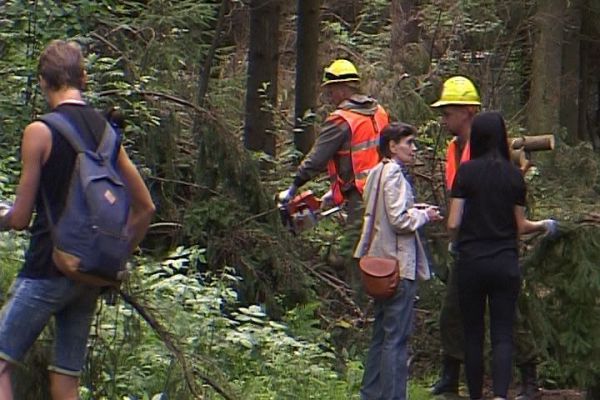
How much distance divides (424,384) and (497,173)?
105 inches

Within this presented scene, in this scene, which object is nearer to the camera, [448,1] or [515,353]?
[515,353]

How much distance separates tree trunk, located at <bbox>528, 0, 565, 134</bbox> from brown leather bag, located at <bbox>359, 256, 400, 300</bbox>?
1257cm

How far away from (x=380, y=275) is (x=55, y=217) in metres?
2.66

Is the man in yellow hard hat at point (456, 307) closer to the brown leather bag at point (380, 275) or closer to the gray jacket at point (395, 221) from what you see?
the gray jacket at point (395, 221)

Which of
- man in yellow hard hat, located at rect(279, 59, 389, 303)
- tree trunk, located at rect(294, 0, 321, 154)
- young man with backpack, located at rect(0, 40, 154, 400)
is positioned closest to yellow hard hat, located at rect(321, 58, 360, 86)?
man in yellow hard hat, located at rect(279, 59, 389, 303)

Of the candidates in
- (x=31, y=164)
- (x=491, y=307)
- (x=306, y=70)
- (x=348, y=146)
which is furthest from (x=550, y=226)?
(x=306, y=70)

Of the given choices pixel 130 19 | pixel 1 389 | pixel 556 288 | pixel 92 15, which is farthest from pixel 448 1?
pixel 1 389

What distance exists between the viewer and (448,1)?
21156mm

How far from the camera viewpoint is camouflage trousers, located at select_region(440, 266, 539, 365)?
859 cm

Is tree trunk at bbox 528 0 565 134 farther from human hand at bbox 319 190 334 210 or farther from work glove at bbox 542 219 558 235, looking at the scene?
work glove at bbox 542 219 558 235

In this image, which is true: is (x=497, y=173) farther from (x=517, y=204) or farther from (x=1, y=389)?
(x=1, y=389)

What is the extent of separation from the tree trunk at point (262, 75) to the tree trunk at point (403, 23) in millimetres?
4934

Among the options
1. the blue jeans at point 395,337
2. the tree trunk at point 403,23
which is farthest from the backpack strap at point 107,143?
the tree trunk at point 403,23

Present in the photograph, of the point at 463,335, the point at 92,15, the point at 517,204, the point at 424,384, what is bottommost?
the point at 424,384
